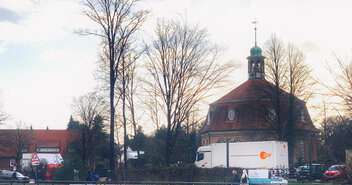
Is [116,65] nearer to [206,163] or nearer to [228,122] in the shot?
[206,163]

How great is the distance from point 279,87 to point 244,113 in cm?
1121

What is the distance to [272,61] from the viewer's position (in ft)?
157

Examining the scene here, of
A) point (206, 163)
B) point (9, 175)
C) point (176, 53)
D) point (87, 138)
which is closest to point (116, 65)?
point (176, 53)

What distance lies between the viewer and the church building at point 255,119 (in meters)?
49.8

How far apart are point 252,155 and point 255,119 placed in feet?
85.4

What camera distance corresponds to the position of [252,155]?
104 ft

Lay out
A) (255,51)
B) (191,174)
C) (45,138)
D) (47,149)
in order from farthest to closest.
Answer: (45,138) < (47,149) < (255,51) < (191,174)

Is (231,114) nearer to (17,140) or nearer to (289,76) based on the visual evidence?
(289,76)

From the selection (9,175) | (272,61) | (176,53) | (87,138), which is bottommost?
(9,175)

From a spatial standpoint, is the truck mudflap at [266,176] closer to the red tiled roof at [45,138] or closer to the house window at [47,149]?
the red tiled roof at [45,138]

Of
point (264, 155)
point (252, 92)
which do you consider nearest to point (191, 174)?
point (264, 155)

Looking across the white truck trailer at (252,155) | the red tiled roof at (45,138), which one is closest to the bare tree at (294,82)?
the white truck trailer at (252,155)

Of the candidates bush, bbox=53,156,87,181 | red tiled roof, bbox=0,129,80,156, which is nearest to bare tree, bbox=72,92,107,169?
red tiled roof, bbox=0,129,80,156

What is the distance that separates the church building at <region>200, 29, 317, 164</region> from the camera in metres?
49.8
